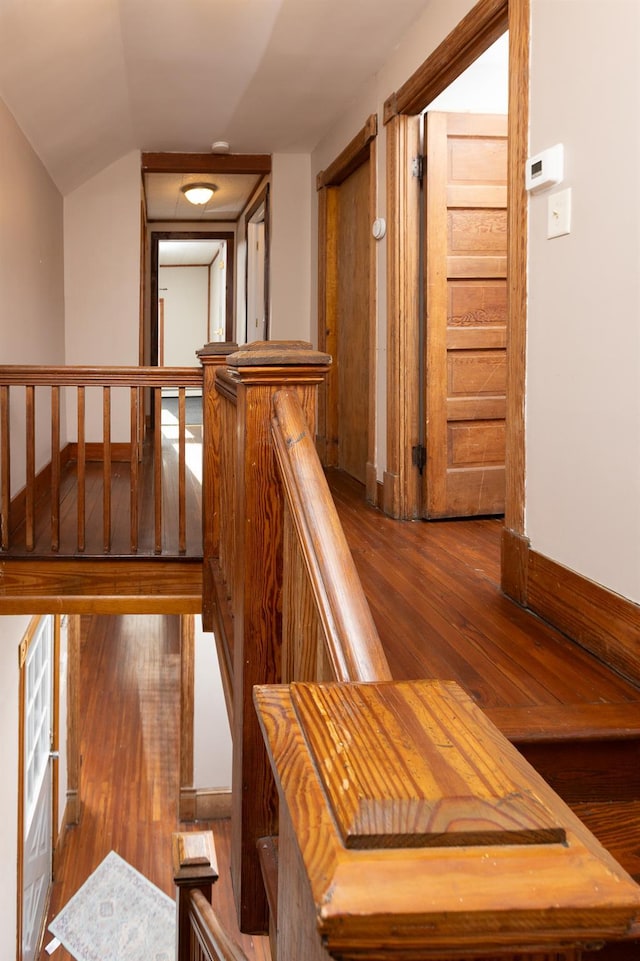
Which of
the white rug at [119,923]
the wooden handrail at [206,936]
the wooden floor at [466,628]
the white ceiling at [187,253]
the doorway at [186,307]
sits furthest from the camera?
the doorway at [186,307]

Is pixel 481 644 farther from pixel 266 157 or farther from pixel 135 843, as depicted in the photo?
pixel 135 843

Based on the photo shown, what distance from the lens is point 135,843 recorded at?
6.57 m

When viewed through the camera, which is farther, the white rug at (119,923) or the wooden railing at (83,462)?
the white rug at (119,923)

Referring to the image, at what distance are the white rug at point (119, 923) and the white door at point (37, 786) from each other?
0.70ft

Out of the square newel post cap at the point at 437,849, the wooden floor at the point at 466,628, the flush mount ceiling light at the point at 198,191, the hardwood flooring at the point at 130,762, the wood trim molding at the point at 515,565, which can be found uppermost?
the flush mount ceiling light at the point at 198,191

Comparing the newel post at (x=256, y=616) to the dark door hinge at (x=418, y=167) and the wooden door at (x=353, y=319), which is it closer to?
the dark door hinge at (x=418, y=167)

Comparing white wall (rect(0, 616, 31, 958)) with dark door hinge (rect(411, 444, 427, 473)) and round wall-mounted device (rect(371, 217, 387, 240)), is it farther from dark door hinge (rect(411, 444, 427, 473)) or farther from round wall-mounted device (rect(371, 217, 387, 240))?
round wall-mounted device (rect(371, 217, 387, 240))

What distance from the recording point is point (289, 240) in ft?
20.1

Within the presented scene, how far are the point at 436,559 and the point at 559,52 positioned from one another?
5.80 feet

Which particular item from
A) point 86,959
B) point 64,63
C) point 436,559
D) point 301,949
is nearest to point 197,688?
point 86,959

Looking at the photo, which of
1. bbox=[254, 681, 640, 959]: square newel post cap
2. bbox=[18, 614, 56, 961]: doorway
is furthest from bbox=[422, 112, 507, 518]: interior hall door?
bbox=[254, 681, 640, 959]: square newel post cap

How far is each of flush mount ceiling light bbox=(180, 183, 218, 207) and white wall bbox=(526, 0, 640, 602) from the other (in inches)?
205

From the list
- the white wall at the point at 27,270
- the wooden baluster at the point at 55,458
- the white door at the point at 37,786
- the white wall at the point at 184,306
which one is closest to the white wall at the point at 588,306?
the wooden baluster at the point at 55,458

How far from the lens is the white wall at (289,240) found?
20.0 ft
